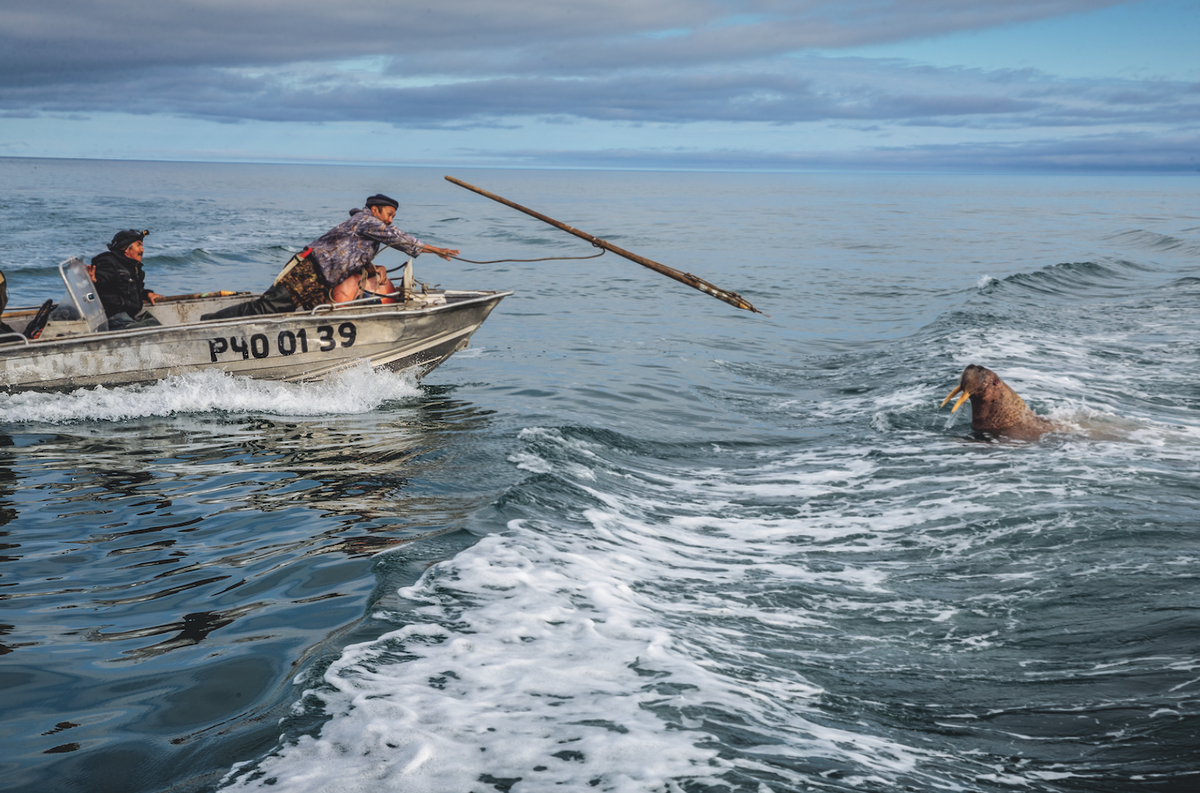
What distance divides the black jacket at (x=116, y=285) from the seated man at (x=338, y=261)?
0.99 meters

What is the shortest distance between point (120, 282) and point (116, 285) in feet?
0.19

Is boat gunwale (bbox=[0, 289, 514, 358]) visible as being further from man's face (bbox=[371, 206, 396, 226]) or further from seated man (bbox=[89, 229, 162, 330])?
man's face (bbox=[371, 206, 396, 226])

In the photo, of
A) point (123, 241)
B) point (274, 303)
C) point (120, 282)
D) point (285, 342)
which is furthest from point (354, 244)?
point (120, 282)

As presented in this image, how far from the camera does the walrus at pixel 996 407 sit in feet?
32.4

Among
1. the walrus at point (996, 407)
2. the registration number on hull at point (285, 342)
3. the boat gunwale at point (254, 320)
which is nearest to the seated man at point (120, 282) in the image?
the boat gunwale at point (254, 320)

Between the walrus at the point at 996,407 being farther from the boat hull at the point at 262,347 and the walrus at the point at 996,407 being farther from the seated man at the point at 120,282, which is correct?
the seated man at the point at 120,282

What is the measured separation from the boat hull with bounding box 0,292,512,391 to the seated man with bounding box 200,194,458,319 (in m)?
0.41

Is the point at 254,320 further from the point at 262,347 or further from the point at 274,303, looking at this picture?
the point at 274,303

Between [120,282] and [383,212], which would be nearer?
[120,282]

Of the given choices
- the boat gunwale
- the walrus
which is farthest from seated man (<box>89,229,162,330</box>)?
the walrus

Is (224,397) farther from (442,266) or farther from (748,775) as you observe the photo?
(442,266)

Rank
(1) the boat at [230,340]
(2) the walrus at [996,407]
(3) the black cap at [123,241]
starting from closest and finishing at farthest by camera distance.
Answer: (2) the walrus at [996,407] → (1) the boat at [230,340] → (3) the black cap at [123,241]

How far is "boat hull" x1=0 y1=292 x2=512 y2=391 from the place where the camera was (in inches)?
404

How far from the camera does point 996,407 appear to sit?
9.95m
